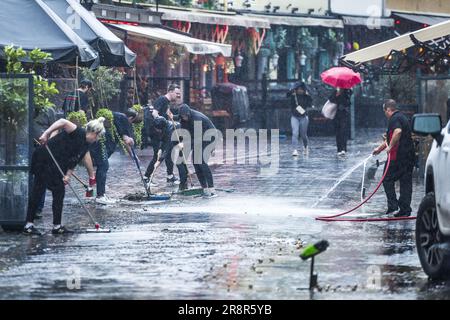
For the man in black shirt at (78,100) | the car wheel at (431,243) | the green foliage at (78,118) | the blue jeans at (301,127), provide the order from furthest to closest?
the blue jeans at (301,127) → the man in black shirt at (78,100) → the green foliage at (78,118) → the car wheel at (431,243)

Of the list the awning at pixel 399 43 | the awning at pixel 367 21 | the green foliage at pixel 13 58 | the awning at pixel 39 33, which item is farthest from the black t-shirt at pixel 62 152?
the awning at pixel 367 21

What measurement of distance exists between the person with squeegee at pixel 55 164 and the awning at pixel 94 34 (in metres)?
5.90

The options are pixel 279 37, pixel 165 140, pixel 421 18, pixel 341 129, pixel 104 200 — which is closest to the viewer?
pixel 104 200

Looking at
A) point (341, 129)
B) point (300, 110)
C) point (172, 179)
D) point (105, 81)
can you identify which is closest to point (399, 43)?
point (172, 179)

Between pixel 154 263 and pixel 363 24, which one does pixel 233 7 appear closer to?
pixel 363 24

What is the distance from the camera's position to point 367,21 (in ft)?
153

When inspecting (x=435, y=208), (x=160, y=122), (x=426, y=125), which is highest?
(x=426, y=125)

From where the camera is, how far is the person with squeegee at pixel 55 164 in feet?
52.6

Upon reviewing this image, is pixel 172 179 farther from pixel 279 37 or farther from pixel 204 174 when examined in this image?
pixel 279 37

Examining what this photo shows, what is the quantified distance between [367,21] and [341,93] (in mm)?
15918

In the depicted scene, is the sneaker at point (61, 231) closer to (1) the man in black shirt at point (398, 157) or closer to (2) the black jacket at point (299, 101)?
(1) the man in black shirt at point (398, 157)

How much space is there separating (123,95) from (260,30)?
39.5 ft

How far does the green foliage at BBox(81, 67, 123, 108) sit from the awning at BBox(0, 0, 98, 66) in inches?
257

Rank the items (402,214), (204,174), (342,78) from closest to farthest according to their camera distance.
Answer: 1. (402,214)
2. (204,174)
3. (342,78)
